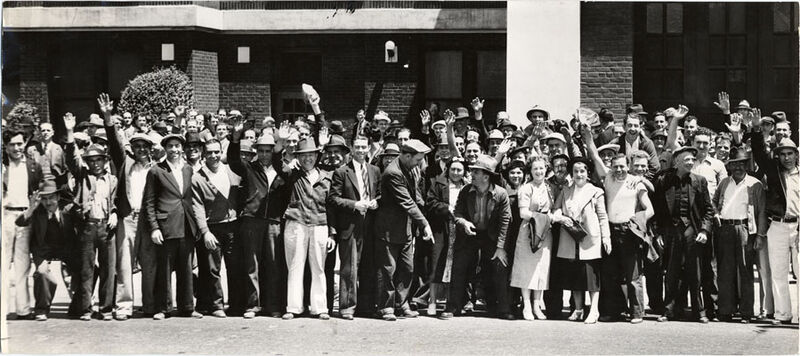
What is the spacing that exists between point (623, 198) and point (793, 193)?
5.74 feet

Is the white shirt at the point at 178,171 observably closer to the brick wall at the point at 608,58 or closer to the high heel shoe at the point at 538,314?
the high heel shoe at the point at 538,314

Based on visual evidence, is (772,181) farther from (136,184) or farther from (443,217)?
(136,184)

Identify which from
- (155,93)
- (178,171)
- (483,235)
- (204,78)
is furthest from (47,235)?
(204,78)

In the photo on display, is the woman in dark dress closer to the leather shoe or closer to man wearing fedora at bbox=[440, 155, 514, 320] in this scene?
man wearing fedora at bbox=[440, 155, 514, 320]

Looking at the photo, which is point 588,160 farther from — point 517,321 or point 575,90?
point 575,90

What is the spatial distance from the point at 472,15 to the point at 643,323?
10.7 metres

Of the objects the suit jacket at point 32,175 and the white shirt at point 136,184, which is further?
the white shirt at point 136,184

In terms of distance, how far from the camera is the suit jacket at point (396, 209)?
10305mm

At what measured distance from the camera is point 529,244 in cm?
1038

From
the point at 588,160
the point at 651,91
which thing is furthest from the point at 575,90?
the point at 588,160

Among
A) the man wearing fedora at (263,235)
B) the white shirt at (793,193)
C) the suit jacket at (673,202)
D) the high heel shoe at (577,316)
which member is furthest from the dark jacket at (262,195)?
the white shirt at (793,193)

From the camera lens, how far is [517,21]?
16.8 metres

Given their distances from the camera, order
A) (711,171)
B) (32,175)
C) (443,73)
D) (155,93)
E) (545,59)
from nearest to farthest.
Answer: (32,175), (711,171), (545,59), (155,93), (443,73)

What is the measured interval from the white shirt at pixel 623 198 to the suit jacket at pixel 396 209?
1949mm
